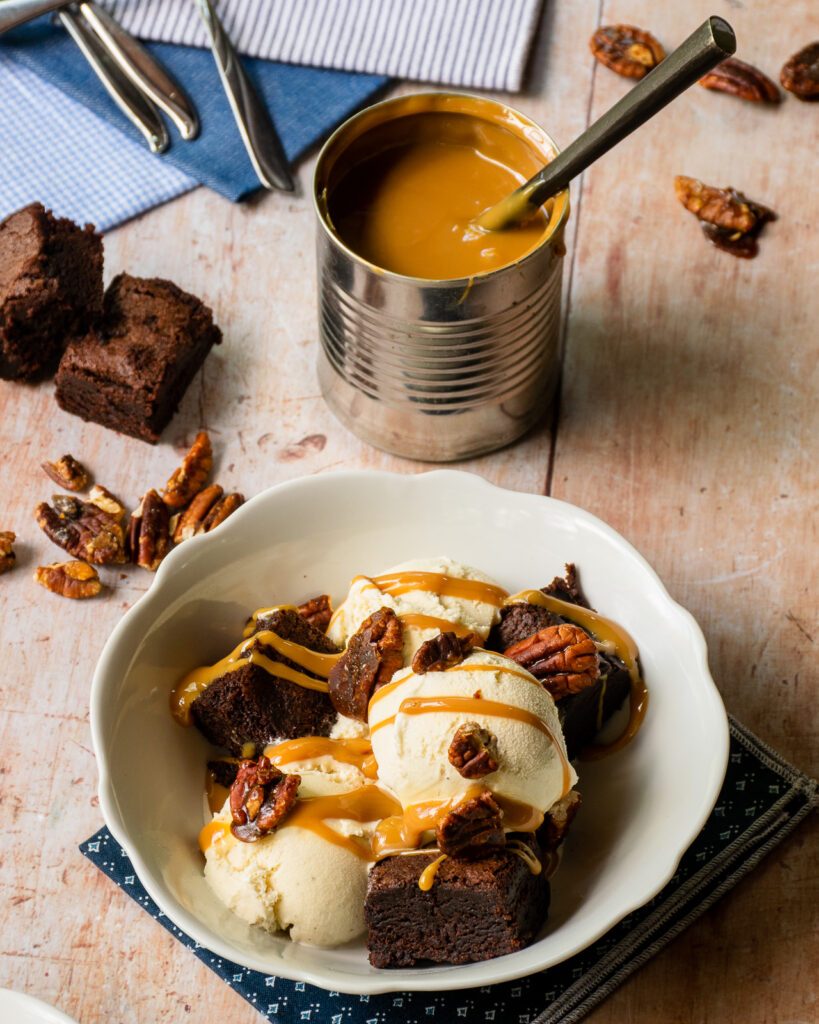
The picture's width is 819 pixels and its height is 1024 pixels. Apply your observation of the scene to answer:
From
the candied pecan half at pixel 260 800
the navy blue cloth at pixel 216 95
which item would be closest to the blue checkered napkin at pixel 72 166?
the navy blue cloth at pixel 216 95

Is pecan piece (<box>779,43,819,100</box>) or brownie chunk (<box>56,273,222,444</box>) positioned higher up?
pecan piece (<box>779,43,819,100</box>)

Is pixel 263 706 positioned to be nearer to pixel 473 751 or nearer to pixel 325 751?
pixel 325 751

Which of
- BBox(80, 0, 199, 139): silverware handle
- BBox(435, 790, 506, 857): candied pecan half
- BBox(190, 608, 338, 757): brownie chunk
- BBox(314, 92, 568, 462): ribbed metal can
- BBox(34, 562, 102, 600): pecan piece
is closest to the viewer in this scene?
BBox(435, 790, 506, 857): candied pecan half

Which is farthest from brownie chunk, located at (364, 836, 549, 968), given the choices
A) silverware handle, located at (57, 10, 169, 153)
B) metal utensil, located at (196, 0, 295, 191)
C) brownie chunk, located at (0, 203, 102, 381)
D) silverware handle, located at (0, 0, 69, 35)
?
silverware handle, located at (0, 0, 69, 35)

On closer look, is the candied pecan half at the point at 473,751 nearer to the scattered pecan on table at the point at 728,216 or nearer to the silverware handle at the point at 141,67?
the scattered pecan on table at the point at 728,216

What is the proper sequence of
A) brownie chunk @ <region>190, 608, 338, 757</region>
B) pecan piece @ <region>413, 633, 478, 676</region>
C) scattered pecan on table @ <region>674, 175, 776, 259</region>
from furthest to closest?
scattered pecan on table @ <region>674, 175, 776, 259</region> → brownie chunk @ <region>190, 608, 338, 757</region> → pecan piece @ <region>413, 633, 478, 676</region>

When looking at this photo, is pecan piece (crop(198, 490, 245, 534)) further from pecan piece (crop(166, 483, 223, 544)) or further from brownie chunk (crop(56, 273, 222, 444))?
brownie chunk (crop(56, 273, 222, 444))
